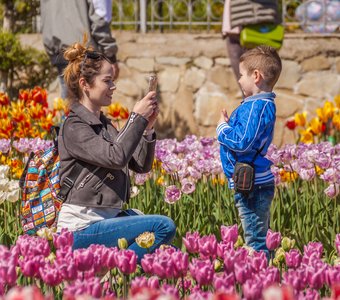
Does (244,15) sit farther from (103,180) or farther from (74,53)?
(103,180)

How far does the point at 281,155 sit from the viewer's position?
207 inches

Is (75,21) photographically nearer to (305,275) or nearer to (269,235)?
(269,235)

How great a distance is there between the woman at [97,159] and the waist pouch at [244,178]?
1.16 feet

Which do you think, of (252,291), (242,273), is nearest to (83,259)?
(242,273)

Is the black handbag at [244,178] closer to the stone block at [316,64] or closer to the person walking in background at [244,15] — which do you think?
the person walking in background at [244,15]

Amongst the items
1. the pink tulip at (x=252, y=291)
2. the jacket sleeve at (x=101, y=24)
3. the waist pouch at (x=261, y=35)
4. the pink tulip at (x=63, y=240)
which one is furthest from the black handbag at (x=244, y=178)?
the waist pouch at (x=261, y=35)

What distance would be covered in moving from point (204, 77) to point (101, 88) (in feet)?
15.7

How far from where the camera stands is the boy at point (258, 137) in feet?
14.3

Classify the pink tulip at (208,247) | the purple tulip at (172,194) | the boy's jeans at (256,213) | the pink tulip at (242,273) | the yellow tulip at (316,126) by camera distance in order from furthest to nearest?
1. the yellow tulip at (316,126)
2. the purple tulip at (172,194)
3. the boy's jeans at (256,213)
4. the pink tulip at (208,247)
5. the pink tulip at (242,273)

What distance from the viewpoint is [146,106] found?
4.07 metres

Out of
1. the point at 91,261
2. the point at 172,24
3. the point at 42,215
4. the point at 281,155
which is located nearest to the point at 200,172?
the point at 281,155

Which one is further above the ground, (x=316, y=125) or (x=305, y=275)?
(x=305, y=275)

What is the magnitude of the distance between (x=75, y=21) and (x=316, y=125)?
1.71 metres

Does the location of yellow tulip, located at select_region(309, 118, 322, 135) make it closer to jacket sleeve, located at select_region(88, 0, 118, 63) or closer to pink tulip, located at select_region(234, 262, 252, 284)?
jacket sleeve, located at select_region(88, 0, 118, 63)
